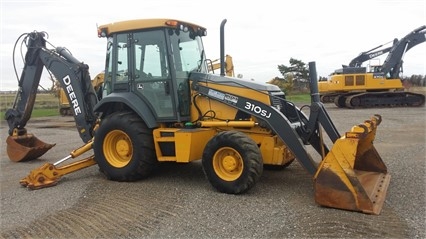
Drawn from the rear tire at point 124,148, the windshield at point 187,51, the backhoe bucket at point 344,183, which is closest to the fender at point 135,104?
the rear tire at point 124,148

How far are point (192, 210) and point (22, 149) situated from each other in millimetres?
5417

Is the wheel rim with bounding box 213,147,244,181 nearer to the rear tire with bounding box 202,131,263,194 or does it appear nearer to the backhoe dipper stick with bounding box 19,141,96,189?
the rear tire with bounding box 202,131,263,194

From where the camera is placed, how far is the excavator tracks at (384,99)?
22734 millimetres

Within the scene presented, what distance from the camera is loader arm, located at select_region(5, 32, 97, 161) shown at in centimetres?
803

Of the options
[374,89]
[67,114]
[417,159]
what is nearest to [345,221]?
[417,159]

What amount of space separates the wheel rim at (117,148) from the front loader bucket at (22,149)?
2.99m

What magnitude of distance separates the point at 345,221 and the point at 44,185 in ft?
15.2

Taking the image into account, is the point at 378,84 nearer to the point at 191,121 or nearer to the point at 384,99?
the point at 384,99

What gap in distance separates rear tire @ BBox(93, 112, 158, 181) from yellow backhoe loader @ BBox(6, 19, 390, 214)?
0.02m

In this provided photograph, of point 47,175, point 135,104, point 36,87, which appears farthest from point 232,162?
point 36,87

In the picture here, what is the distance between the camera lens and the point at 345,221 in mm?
4520

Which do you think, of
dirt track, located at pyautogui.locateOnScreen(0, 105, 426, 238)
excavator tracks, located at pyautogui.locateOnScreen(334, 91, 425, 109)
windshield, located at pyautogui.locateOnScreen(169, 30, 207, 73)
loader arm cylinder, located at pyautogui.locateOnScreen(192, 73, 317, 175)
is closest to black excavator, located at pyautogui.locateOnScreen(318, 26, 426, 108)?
excavator tracks, located at pyautogui.locateOnScreen(334, 91, 425, 109)

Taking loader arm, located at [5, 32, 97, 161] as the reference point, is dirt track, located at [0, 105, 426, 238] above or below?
below

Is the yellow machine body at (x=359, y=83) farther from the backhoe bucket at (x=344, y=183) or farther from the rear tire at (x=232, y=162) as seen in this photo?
the rear tire at (x=232, y=162)
